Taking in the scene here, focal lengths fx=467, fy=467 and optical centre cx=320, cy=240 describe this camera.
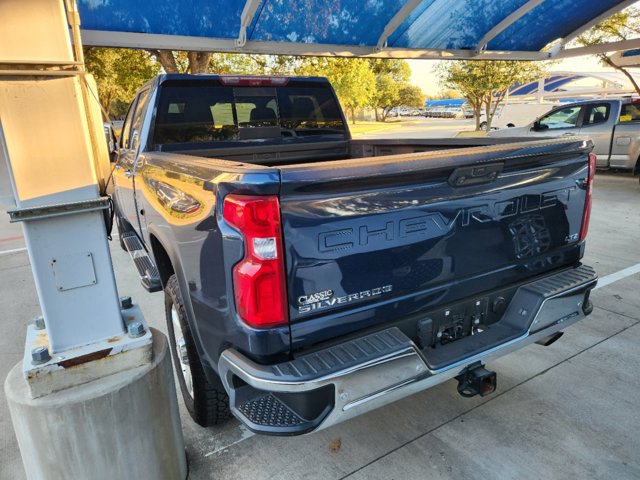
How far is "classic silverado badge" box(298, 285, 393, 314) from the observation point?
1.95 meters

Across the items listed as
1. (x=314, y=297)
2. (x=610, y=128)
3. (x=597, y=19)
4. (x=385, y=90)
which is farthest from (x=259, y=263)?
(x=385, y=90)

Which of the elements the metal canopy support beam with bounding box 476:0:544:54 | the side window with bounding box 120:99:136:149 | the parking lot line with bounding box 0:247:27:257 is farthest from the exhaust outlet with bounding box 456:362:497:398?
the metal canopy support beam with bounding box 476:0:544:54

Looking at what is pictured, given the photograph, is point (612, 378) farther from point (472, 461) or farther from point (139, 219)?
point (139, 219)

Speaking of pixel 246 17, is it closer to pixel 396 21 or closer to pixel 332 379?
pixel 396 21

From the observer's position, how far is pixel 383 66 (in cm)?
4194

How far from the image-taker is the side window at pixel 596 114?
1103 cm

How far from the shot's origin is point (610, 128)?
10.9 m

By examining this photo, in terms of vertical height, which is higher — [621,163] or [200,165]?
[200,165]

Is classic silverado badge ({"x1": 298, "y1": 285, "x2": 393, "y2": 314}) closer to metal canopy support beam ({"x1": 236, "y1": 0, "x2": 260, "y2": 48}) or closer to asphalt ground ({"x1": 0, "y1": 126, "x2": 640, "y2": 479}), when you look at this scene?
asphalt ground ({"x1": 0, "y1": 126, "x2": 640, "y2": 479})

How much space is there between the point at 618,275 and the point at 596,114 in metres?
7.66

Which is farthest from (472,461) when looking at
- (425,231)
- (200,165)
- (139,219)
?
(139,219)

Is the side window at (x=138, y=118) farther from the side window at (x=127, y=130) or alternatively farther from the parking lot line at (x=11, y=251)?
the parking lot line at (x=11, y=251)

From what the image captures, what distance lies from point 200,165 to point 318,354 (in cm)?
103

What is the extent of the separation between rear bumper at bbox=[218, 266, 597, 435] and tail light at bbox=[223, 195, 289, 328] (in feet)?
0.71
